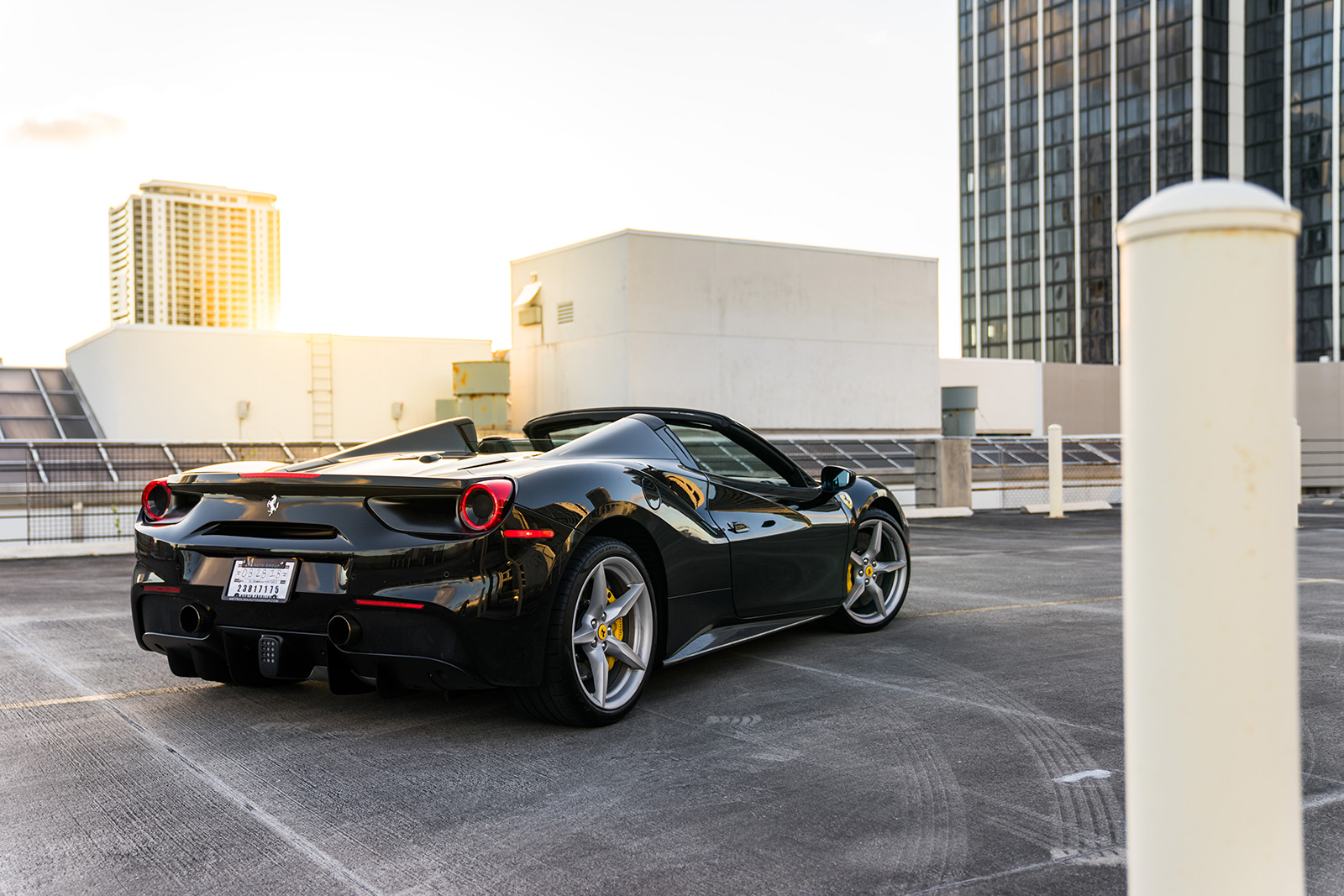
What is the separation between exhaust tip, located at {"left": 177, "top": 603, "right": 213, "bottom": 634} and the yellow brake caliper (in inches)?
58.7

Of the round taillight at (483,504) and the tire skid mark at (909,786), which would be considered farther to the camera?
the round taillight at (483,504)

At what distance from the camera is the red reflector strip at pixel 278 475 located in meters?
4.16

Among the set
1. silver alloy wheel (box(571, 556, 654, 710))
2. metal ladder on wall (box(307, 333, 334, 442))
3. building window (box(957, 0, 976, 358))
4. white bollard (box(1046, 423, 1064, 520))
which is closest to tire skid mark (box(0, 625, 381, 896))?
silver alloy wheel (box(571, 556, 654, 710))

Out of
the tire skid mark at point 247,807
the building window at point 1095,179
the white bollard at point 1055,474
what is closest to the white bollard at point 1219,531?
the tire skid mark at point 247,807

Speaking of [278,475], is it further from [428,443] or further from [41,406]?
[41,406]

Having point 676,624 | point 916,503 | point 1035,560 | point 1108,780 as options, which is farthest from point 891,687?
point 916,503

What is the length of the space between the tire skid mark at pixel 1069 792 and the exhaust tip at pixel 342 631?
234cm

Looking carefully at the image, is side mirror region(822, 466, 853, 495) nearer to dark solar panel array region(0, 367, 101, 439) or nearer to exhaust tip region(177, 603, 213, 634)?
exhaust tip region(177, 603, 213, 634)

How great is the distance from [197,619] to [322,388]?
2849 cm

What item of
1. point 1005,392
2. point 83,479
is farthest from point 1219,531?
point 1005,392

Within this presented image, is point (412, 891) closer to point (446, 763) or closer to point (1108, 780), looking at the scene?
point (446, 763)

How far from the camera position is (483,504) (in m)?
3.93

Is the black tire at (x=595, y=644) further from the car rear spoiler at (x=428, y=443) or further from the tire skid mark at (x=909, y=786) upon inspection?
the car rear spoiler at (x=428, y=443)

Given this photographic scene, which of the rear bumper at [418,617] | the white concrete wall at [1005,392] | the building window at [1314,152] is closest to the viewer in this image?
the rear bumper at [418,617]
